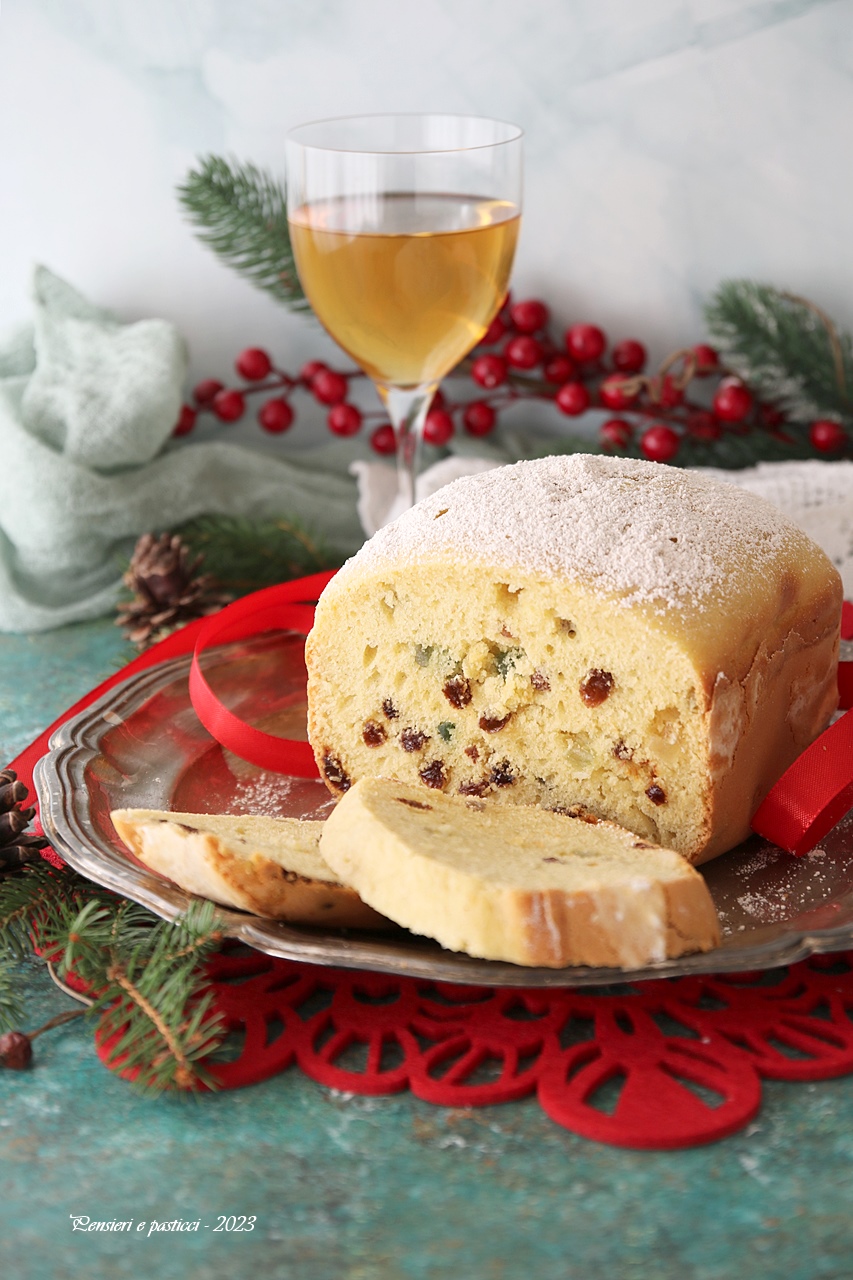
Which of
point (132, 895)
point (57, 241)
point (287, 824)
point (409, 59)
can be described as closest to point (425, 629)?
point (287, 824)

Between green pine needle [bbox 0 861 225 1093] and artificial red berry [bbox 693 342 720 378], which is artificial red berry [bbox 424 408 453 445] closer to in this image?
artificial red berry [bbox 693 342 720 378]

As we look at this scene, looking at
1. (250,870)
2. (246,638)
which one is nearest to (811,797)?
(250,870)

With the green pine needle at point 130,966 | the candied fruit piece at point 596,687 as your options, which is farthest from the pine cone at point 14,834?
the candied fruit piece at point 596,687

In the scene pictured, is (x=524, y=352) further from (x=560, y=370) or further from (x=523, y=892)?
(x=523, y=892)

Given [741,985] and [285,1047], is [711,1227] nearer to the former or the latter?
[741,985]

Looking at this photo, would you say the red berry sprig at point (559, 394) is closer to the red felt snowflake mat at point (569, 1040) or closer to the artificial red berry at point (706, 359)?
the artificial red berry at point (706, 359)

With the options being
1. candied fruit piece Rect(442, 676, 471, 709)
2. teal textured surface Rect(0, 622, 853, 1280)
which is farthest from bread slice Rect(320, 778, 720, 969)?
candied fruit piece Rect(442, 676, 471, 709)

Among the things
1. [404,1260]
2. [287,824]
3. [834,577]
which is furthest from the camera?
[834,577]
